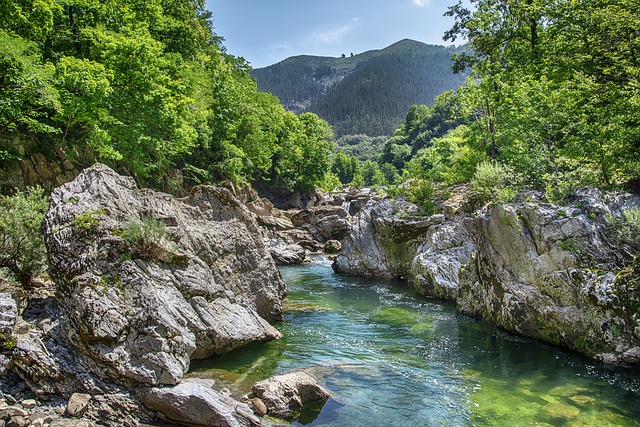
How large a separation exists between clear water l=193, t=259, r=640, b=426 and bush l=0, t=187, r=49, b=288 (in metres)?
5.43

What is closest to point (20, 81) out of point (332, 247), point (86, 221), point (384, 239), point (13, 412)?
point (86, 221)

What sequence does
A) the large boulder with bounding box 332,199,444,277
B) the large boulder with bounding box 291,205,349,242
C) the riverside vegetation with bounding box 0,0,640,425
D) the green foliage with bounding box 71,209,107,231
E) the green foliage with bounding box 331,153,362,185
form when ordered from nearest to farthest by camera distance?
1. the riverside vegetation with bounding box 0,0,640,425
2. the green foliage with bounding box 71,209,107,231
3. the large boulder with bounding box 332,199,444,277
4. the large boulder with bounding box 291,205,349,242
5. the green foliage with bounding box 331,153,362,185

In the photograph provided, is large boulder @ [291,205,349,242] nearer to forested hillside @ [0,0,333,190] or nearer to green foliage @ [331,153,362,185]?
forested hillside @ [0,0,333,190]

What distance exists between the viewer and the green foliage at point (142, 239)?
9367 millimetres

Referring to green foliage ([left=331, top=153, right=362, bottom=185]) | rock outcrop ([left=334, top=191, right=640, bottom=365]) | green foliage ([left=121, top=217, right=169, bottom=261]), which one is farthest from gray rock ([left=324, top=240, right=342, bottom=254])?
green foliage ([left=331, top=153, right=362, bottom=185])

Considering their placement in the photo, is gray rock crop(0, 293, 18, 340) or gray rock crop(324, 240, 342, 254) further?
gray rock crop(324, 240, 342, 254)

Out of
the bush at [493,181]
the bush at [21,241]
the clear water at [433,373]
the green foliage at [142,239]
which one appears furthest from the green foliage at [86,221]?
the bush at [493,181]

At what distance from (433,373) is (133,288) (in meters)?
7.86

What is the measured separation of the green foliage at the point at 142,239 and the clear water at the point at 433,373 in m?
3.10

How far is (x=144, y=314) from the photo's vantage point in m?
Answer: 8.47

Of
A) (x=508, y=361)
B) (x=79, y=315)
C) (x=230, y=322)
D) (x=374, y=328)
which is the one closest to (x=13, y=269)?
(x=79, y=315)

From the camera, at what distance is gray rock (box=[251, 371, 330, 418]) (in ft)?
27.0

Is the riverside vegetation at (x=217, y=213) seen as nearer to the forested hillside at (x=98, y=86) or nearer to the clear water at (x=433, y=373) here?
the forested hillside at (x=98, y=86)

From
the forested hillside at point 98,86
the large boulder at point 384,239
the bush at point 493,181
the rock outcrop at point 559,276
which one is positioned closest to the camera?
the rock outcrop at point 559,276
